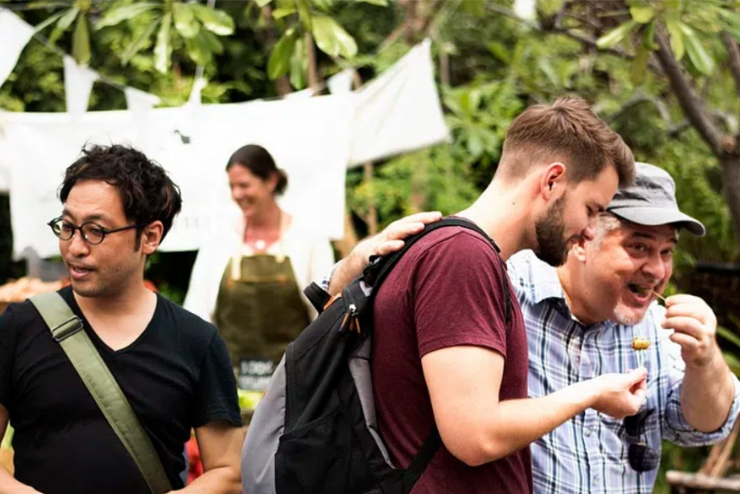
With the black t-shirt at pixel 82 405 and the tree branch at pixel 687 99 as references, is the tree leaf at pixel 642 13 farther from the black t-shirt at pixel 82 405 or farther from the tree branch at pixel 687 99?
the black t-shirt at pixel 82 405

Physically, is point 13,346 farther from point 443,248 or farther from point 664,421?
point 664,421

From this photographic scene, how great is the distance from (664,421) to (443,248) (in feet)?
3.80

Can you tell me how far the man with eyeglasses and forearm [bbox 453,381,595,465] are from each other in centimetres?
90

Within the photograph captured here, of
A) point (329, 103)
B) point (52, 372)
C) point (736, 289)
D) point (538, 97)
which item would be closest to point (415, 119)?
point (329, 103)

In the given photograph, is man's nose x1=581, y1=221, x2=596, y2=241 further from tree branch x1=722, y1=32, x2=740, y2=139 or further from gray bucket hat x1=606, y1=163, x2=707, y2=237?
tree branch x1=722, y1=32, x2=740, y2=139

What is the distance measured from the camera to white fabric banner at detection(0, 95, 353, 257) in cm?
529

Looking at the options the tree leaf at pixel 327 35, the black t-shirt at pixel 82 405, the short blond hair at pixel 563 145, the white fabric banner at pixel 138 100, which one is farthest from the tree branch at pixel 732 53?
the white fabric banner at pixel 138 100

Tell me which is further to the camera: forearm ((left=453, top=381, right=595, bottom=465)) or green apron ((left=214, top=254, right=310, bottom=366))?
green apron ((left=214, top=254, right=310, bottom=366))

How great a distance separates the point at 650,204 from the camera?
9.24 feet

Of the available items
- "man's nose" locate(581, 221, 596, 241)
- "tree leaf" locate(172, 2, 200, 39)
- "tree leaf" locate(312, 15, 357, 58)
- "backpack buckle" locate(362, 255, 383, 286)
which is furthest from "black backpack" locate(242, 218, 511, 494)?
"tree leaf" locate(172, 2, 200, 39)

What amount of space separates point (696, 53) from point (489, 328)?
6.55 feet

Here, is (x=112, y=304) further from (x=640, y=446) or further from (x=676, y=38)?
(x=676, y=38)

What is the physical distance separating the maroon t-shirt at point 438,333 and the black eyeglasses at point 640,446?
28.1 inches

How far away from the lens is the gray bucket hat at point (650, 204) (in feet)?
9.01
